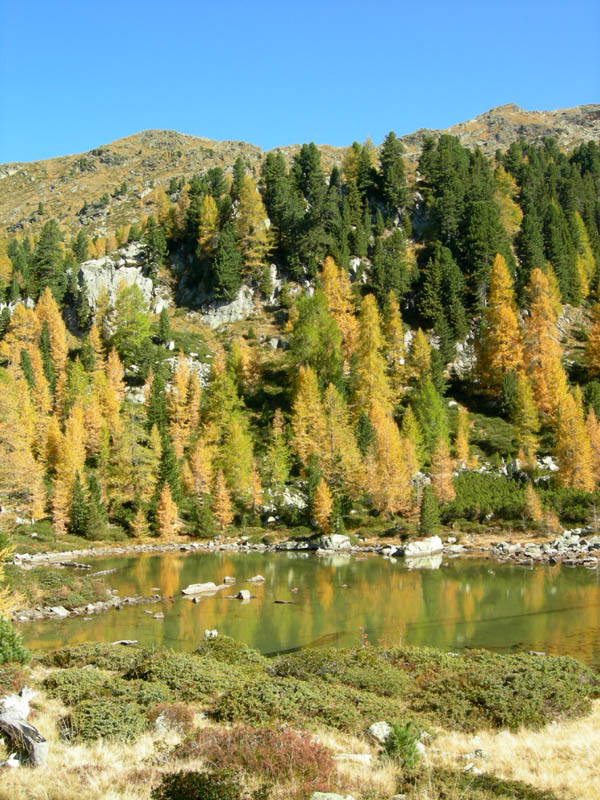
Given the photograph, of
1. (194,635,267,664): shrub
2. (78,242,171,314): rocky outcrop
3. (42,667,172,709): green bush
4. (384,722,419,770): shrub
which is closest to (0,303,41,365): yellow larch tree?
(78,242,171,314): rocky outcrop

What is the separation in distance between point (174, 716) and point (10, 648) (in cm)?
787

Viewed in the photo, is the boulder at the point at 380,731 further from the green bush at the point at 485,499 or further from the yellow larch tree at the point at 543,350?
the yellow larch tree at the point at 543,350

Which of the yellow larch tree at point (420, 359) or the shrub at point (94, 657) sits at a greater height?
the yellow larch tree at point (420, 359)

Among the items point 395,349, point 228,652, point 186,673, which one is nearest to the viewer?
point 186,673

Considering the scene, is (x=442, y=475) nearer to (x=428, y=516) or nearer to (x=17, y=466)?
(x=428, y=516)

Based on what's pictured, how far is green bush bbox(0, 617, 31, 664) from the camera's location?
18.9 m

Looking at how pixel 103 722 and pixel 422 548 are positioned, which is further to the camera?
pixel 422 548

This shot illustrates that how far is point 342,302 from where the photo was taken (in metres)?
101

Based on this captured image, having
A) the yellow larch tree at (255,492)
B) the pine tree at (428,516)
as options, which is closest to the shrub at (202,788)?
the pine tree at (428,516)

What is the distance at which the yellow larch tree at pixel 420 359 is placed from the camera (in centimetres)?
8875

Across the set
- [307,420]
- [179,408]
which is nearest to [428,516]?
[307,420]

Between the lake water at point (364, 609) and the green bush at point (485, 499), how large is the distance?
12170 millimetres

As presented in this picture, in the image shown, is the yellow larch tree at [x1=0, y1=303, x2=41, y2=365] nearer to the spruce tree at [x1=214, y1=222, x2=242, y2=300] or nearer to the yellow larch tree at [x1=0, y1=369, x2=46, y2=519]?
the yellow larch tree at [x1=0, y1=369, x2=46, y2=519]

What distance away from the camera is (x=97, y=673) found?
18250 mm
